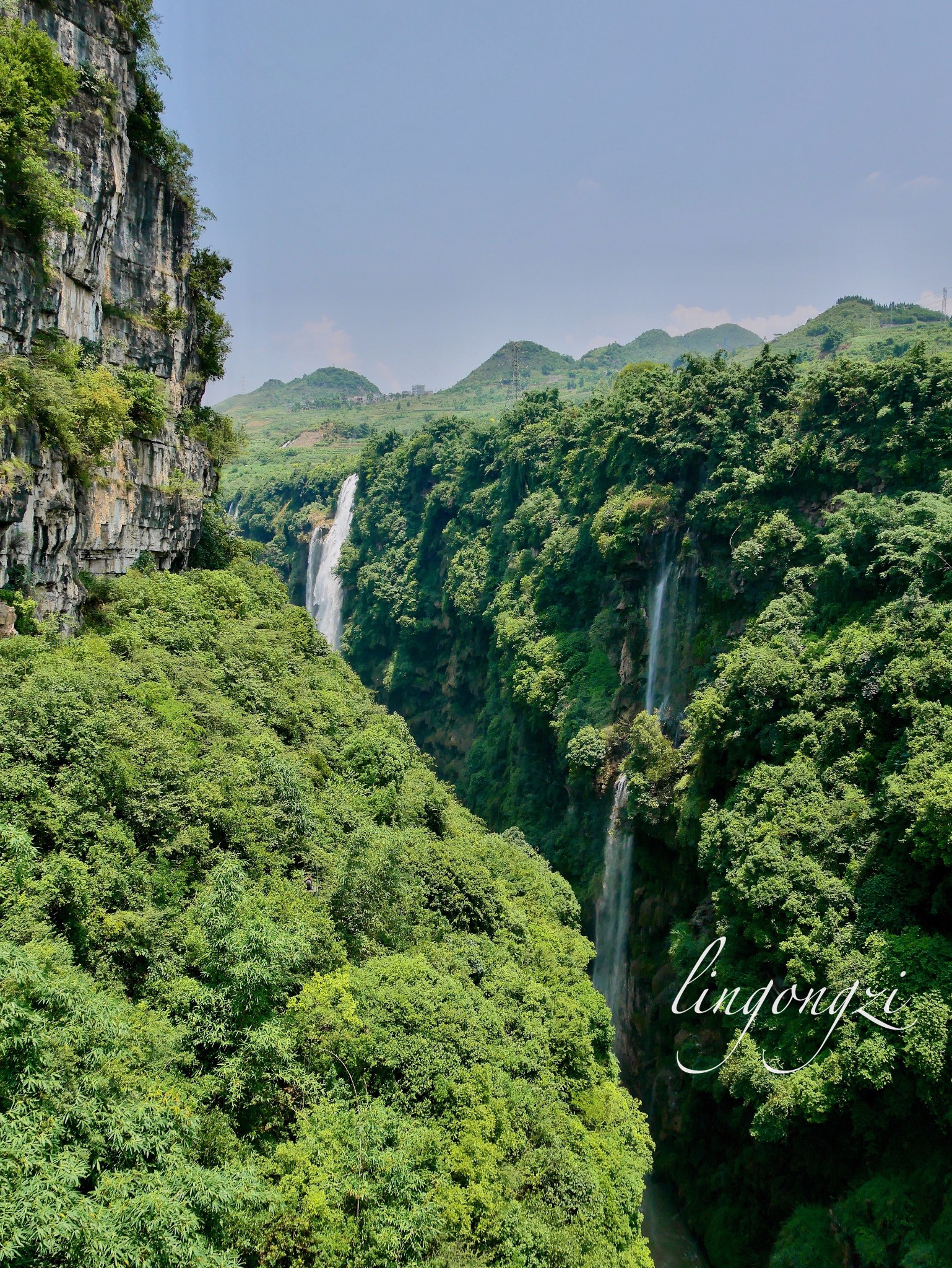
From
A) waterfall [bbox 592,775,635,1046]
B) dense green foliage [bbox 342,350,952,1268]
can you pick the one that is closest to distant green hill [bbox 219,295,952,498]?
dense green foliage [bbox 342,350,952,1268]

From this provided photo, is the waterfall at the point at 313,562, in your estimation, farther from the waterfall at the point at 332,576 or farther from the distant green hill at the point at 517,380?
the distant green hill at the point at 517,380

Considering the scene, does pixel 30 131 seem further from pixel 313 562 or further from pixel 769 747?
pixel 313 562

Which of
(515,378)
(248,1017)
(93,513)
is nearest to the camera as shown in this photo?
(248,1017)

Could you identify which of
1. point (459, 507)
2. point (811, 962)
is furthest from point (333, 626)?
point (811, 962)

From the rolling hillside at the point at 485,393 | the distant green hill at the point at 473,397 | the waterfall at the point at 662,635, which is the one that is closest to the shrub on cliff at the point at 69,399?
the waterfall at the point at 662,635

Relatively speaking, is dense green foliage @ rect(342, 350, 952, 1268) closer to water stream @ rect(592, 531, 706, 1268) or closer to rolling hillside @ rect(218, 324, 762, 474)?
water stream @ rect(592, 531, 706, 1268)

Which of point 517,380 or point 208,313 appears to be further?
point 517,380

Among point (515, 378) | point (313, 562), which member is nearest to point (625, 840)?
point (313, 562)

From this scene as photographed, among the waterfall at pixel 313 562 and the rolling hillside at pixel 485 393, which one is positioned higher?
the rolling hillside at pixel 485 393
